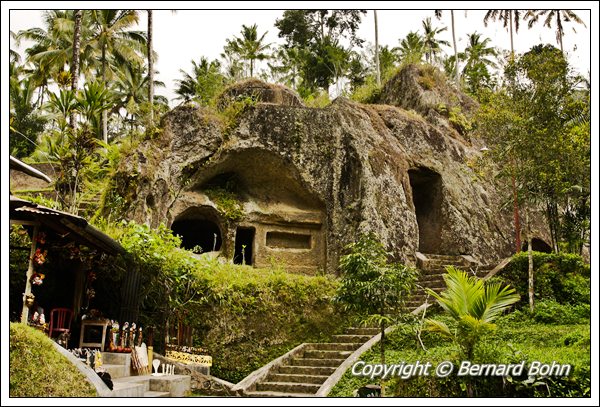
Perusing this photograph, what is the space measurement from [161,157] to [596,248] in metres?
11.6

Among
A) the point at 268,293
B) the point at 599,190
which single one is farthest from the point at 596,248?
the point at 268,293

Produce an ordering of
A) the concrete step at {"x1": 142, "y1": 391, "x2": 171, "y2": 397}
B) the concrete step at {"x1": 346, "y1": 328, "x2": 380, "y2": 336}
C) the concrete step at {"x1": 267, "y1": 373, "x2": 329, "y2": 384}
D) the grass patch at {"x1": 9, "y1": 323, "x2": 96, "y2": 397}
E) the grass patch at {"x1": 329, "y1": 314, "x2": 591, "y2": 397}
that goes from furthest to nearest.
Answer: the concrete step at {"x1": 346, "y1": 328, "x2": 380, "y2": 336} < the concrete step at {"x1": 267, "y1": 373, "x2": 329, "y2": 384} < the concrete step at {"x1": 142, "y1": 391, "x2": 171, "y2": 397} < the grass patch at {"x1": 329, "y1": 314, "x2": 591, "y2": 397} < the grass patch at {"x1": 9, "y1": 323, "x2": 96, "y2": 397}

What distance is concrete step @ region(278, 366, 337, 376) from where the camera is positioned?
11.6 m

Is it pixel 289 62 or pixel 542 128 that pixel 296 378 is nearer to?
pixel 542 128

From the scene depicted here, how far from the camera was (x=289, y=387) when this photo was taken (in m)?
11.1

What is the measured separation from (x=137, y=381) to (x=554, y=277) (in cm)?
1001

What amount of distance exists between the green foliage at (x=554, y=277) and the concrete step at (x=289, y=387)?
19.3 feet

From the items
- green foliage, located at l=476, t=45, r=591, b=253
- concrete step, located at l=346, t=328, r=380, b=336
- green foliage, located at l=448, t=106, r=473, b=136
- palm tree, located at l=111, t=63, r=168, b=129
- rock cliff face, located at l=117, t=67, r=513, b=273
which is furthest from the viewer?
palm tree, located at l=111, t=63, r=168, b=129

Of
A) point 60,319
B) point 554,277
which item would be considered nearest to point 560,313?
point 554,277

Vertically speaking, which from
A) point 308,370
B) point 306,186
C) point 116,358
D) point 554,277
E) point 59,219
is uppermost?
point 306,186

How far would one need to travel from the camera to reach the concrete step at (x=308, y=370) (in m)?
11.6

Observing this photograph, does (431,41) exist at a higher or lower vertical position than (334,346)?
higher

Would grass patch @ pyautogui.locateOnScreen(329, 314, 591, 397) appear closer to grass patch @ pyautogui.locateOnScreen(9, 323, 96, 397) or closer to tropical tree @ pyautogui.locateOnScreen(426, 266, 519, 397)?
tropical tree @ pyautogui.locateOnScreen(426, 266, 519, 397)

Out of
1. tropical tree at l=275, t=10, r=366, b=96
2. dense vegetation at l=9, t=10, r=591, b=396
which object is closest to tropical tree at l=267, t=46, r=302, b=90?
tropical tree at l=275, t=10, r=366, b=96
